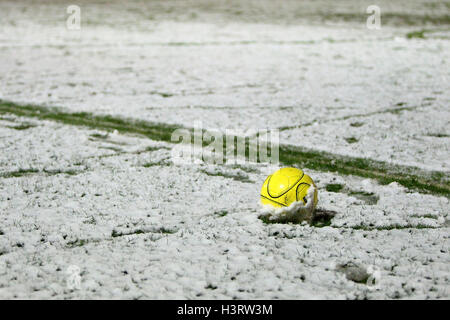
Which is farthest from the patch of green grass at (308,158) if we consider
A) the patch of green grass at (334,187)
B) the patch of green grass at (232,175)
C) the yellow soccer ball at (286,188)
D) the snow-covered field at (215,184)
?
the yellow soccer ball at (286,188)

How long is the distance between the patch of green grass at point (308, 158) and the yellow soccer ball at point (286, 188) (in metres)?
1.18

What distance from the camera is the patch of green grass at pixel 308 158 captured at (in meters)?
5.94

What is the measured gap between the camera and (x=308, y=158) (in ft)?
22.2

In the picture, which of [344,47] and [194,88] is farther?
[344,47]

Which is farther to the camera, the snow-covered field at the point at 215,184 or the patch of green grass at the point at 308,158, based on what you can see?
the patch of green grass at the point at 308,158

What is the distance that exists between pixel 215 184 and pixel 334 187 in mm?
1251

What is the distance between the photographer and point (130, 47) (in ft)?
57.4

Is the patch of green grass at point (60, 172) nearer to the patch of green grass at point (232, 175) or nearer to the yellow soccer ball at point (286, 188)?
the patch of green grass at point (232, 175)

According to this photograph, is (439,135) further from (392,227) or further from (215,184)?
(215,184)

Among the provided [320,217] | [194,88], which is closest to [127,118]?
[194,88]

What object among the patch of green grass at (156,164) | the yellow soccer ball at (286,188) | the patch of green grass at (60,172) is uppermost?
→ the yellow soccer ball at (286,188)
